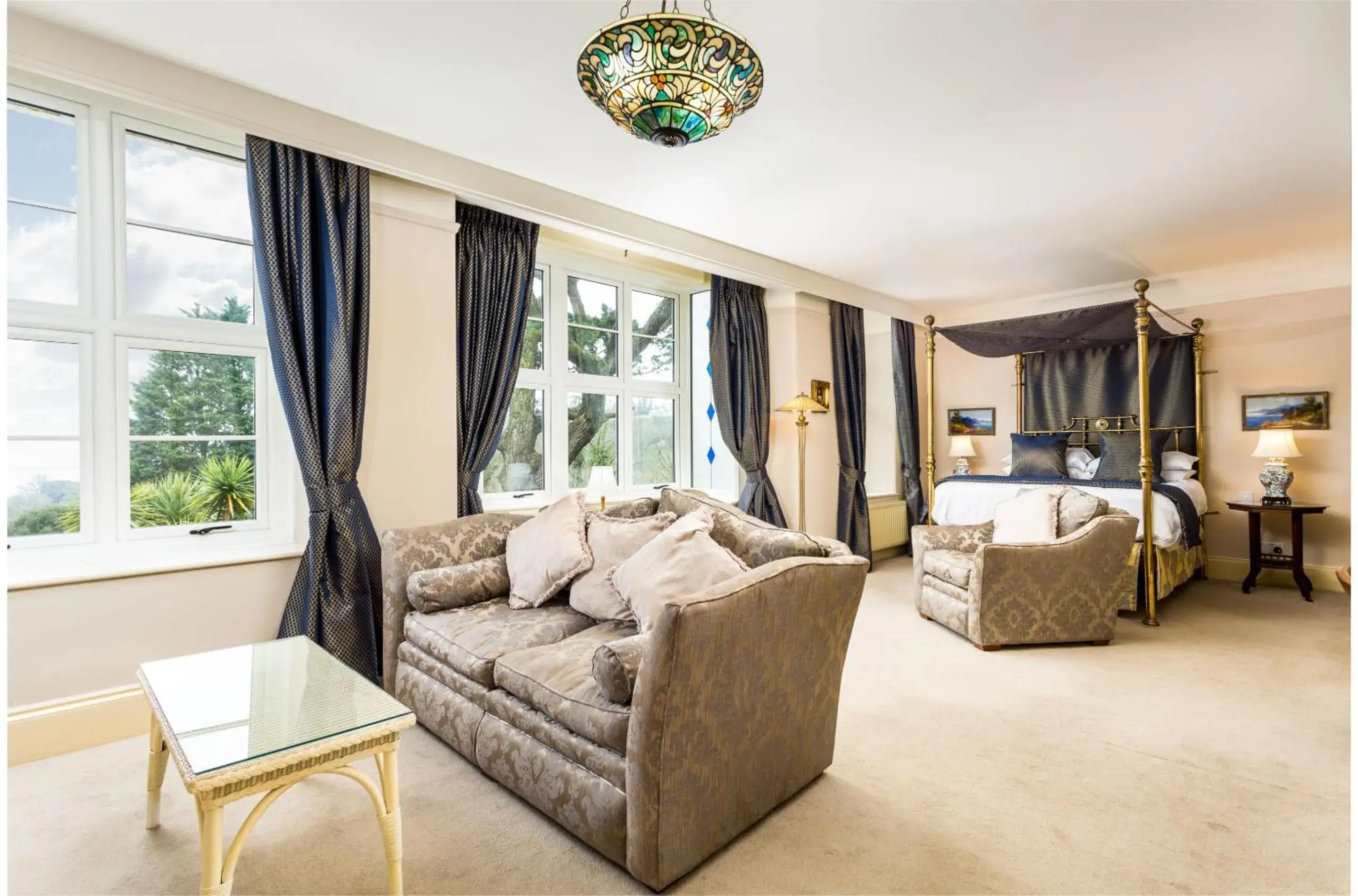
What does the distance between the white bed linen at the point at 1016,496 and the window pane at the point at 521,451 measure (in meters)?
3.03

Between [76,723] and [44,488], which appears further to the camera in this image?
[44,488]

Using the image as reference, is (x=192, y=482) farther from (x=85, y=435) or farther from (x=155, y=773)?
(x=155, y=773)

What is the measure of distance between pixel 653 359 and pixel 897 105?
2.87 meters

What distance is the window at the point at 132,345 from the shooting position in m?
2.71

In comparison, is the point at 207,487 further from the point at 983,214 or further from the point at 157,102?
the point at 983,214

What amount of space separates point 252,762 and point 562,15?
2396 mm

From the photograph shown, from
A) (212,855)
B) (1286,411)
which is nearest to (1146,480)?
(1286,411)

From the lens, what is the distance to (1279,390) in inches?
209

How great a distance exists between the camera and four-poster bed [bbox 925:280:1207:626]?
440cm

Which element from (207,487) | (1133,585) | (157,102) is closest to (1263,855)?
(1133,585)

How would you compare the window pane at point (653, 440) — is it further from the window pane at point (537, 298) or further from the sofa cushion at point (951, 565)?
the sofa cushion at point (951, 565)

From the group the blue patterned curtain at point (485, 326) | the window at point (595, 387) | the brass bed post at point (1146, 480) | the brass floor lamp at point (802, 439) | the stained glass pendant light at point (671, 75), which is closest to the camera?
the stained glass pendant light at point (671, 75)

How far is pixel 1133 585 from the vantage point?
436 centimetres

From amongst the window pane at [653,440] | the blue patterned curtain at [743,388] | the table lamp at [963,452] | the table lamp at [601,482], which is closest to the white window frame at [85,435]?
the table lamp at [601,482]
